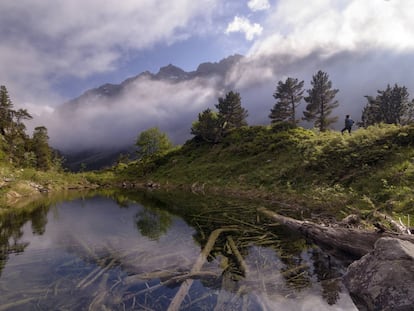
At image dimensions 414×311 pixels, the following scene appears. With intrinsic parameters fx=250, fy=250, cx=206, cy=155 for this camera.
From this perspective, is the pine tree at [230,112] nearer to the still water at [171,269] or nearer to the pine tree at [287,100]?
the pine tree at [287,100]

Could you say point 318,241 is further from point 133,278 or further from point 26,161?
point 26,161

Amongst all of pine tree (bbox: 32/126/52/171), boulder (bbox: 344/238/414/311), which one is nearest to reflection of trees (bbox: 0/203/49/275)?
boulder (bbox: 344/238/414/311)

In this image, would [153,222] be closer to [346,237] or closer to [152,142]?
[346,237]

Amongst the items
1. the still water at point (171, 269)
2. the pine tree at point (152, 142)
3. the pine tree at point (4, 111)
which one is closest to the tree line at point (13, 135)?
the pine tree at point (4, 111)

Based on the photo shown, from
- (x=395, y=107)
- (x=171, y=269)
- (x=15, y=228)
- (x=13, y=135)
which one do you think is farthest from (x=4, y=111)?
(x=395, y=107)

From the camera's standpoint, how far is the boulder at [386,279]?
636 cm

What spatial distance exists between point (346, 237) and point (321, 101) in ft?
183

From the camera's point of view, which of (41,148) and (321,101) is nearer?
(321,101)

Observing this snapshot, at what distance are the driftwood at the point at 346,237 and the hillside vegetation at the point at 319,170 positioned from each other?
1.95 meters

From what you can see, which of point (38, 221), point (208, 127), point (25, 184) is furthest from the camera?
point (208, 127)

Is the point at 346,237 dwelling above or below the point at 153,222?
above

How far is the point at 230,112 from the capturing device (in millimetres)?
76188

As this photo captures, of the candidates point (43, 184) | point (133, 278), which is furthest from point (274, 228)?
point (43, 184)

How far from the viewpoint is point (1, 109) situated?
79812 millimetres
